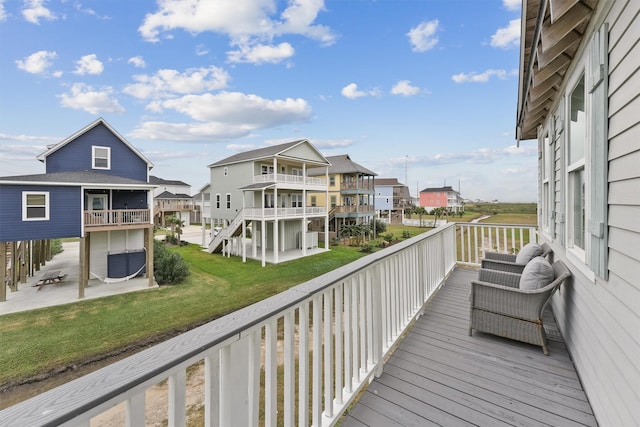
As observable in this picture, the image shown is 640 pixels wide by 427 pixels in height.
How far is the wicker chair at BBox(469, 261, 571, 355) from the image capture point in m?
2.62

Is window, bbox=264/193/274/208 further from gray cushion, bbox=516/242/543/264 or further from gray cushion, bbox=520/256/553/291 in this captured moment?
gray cushion, bbox=520/256/553/291

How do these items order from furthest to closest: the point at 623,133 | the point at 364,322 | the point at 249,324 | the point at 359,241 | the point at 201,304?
the point at 359,241
the point at 201,304
the point at 364,322
the point at 623,133
the point at 249,324

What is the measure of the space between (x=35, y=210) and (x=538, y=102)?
12.2m

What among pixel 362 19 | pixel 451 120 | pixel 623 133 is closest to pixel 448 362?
pixel 623 133

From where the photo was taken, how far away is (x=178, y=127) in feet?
88.8

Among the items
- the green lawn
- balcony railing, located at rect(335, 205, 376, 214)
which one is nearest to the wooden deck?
the green lawn

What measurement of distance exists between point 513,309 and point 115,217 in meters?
11.6

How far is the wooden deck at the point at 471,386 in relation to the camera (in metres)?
1.87

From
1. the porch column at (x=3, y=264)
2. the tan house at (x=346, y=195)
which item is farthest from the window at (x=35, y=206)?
the tan house at (x=346, y=195)

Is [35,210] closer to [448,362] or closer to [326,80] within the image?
[448,362]

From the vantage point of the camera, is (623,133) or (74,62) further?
(74,62)

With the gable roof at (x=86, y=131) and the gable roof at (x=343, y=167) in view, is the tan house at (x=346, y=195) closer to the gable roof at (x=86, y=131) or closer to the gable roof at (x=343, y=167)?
the gable roof at (x=343, y=167)

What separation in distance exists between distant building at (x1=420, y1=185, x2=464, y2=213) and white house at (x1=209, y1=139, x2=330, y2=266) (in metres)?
38.8

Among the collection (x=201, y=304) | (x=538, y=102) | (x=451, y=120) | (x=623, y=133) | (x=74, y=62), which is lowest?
(x=201, y=304)
